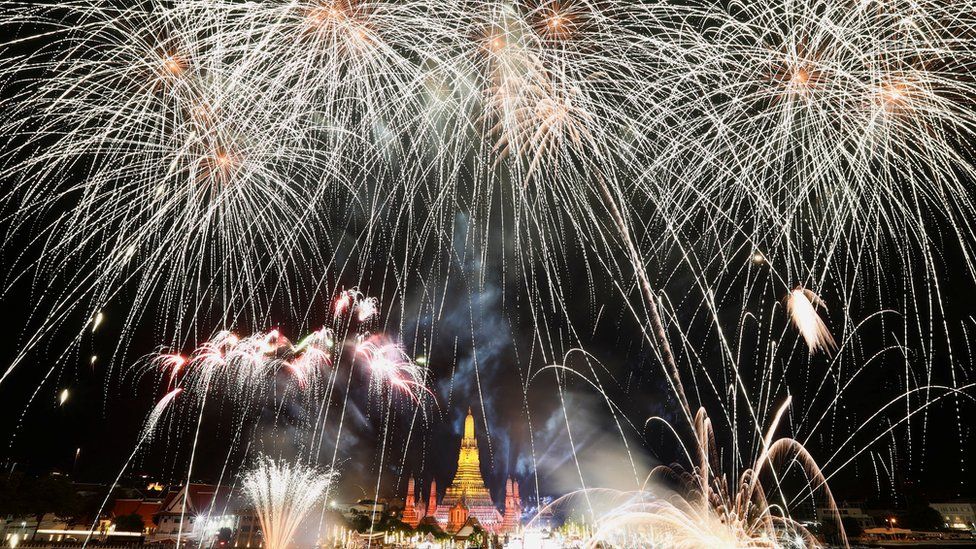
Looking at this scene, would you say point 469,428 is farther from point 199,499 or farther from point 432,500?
point 199,499

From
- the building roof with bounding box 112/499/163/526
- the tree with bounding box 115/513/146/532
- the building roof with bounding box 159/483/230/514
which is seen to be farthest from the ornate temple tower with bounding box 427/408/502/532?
the tree with bounding box 115/513/146/532

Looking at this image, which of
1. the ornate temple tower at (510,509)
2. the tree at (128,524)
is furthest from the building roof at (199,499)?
the ornate temple tower at (510,509)

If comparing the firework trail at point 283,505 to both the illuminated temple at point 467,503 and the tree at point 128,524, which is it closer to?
the tree at point 128,524

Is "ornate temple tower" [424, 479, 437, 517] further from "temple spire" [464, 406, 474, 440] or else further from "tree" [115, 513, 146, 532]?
"tree" [115, 513, 146, 532]

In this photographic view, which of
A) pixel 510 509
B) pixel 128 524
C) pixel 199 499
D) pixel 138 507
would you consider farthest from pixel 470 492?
pixel 128 524

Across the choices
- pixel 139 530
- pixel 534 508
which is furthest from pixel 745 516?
pixel 534 508
